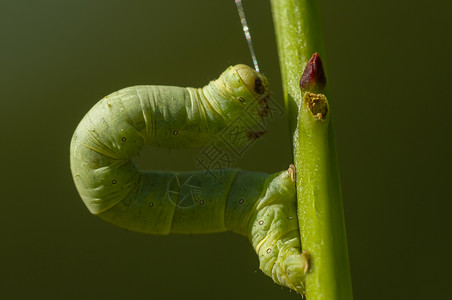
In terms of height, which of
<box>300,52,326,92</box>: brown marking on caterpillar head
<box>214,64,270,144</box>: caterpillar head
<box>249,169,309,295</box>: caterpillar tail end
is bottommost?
<box>249,169,309,295</box>: caterpillar tail end

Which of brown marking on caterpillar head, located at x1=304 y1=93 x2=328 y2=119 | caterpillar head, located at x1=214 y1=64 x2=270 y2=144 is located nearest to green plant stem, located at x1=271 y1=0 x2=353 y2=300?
brown marking on caterpillar head, located at x1=304 y1=93 x2=328 y2=119

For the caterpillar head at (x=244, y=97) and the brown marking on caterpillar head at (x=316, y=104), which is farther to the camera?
the caterpillar head at (x=244, y=97)

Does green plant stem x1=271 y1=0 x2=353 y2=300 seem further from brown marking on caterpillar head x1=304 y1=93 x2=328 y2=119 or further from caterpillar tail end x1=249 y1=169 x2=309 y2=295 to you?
caterpillar tail end x1=249 y1=169 x2=309 y2=295

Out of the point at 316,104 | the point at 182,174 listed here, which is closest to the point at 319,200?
the point at 316,104

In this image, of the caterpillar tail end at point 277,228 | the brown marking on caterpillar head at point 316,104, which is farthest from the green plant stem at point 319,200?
the caterpillar tail end at point 277,228

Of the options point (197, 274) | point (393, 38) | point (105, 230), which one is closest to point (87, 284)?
point (105, 230)

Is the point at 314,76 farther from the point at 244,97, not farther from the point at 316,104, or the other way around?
the point at 244,97

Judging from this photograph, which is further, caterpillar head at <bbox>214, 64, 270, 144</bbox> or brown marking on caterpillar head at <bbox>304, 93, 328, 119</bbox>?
caterpillar head at <bbox>214, 64, 270, 144</bbox>

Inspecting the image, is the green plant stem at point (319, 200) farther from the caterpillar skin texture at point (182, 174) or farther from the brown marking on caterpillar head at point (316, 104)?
the caterpillar skin texture at point (182, 174)

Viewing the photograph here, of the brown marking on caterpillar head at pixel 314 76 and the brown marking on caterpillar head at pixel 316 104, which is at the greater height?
the brown marking on caterpillar head at pixel 314 76
